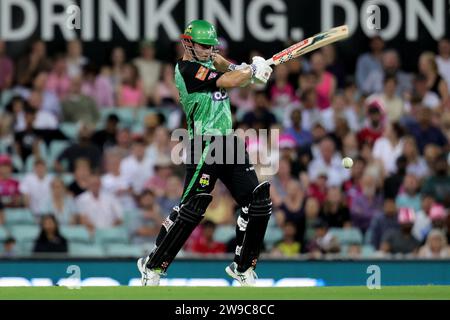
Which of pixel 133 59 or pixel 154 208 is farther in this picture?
pixel 133 59

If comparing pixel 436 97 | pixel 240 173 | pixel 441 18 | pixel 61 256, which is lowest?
pixel 61 256

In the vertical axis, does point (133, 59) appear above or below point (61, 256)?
above

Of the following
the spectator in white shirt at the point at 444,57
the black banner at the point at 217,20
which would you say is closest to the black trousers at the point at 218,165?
the black banner at the point at 217,20

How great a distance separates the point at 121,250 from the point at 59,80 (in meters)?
3.55

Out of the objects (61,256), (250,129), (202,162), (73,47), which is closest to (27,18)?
(73,47)

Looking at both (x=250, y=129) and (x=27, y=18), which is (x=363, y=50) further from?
(x=27, y=18)

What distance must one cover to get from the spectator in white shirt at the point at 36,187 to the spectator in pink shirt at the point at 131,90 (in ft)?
6.79

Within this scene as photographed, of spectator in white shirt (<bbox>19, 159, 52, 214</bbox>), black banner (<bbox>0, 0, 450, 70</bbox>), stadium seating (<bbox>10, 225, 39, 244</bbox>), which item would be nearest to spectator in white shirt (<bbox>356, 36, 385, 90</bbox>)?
black banner (<bbox>0, 0, 450, 70</bbox>)

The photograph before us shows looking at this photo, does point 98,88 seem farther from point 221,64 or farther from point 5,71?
point 221,64

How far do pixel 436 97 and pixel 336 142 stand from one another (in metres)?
2.15

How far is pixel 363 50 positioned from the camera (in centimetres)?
1998

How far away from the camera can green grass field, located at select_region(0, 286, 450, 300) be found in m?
11.0

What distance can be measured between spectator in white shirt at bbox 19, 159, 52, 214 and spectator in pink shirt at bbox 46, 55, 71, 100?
5.64 ft

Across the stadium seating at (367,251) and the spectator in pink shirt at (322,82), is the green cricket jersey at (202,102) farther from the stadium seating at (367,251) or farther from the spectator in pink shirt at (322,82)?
the spectator in pink shirt at (322,82)
